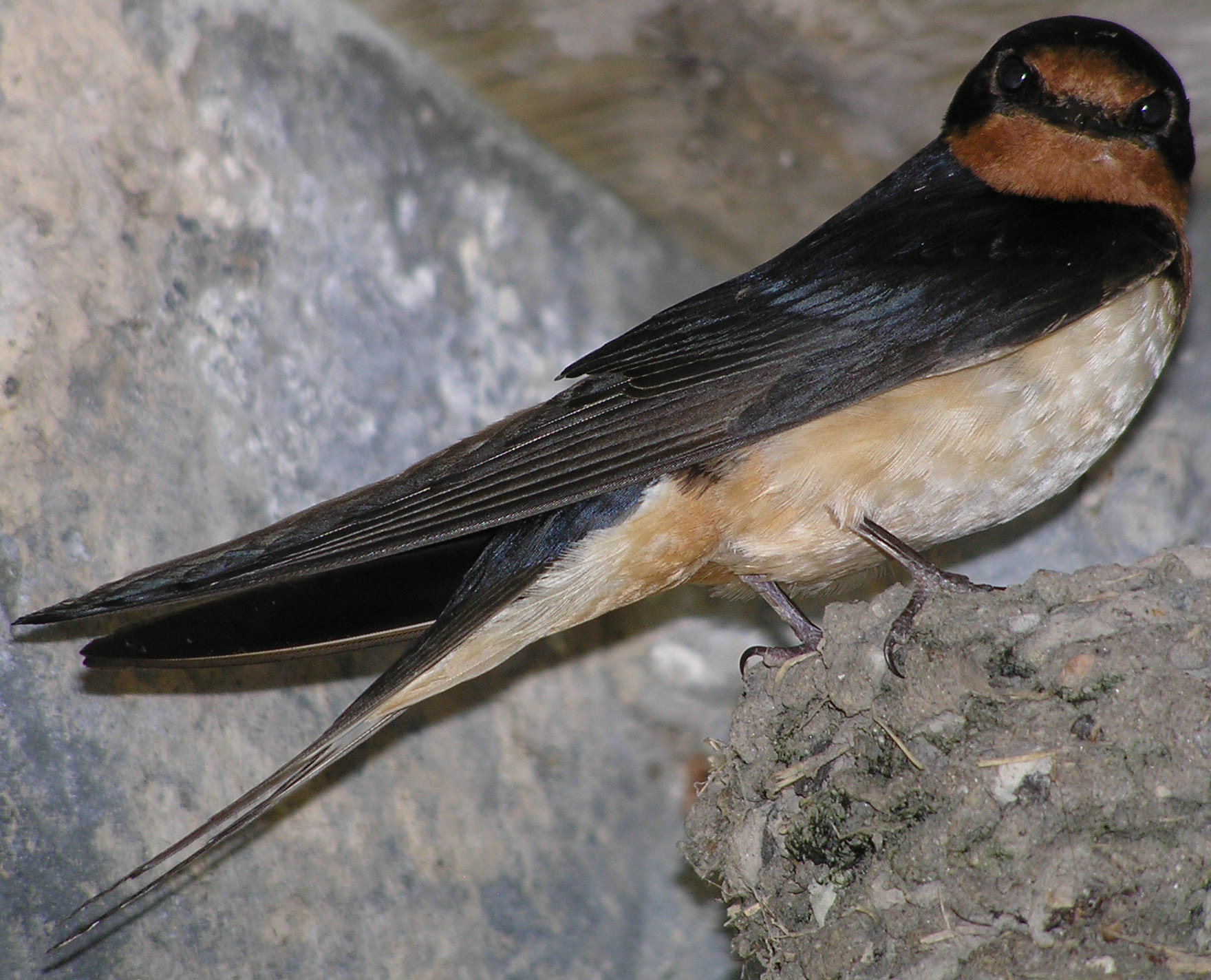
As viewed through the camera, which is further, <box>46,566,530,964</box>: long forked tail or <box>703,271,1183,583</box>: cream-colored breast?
<box>703,271,1183,583</box>: cream-colored breast

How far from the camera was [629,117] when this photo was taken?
2387mm

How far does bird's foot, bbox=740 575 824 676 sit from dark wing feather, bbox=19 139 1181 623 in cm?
40

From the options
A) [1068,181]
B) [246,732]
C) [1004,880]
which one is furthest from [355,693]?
[1068,181]

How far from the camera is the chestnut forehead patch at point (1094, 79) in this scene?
182 centimetres

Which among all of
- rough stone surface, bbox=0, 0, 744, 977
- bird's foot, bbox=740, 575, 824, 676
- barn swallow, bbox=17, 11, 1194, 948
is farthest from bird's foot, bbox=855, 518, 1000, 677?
rough stone surface, bbox=0, 0, 744, 977

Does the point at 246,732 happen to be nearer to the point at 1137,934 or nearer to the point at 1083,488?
the point at 1137,934

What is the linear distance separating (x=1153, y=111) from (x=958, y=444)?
23.4 inches

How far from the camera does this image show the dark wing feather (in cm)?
154

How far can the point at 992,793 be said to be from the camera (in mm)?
1555

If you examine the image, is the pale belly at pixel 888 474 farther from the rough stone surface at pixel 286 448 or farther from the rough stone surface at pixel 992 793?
the rough stone surface at pixel 286 448

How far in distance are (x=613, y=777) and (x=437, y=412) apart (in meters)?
0.75

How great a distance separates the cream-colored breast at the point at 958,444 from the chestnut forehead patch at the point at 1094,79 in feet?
0.90

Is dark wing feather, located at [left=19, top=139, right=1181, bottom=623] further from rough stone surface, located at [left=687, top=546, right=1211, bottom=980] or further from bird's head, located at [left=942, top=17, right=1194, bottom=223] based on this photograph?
rough stone surface, located at [left=687, top=546, right=1211, bottom=980]

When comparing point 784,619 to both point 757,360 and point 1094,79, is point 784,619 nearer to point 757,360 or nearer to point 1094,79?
point 757,360
